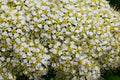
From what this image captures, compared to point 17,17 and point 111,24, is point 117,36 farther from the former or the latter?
point 17,17

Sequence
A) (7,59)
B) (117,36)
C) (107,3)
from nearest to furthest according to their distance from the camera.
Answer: (7,59) < (117,36) < (107,3)

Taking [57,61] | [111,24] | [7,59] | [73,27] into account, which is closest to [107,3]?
[111,24]

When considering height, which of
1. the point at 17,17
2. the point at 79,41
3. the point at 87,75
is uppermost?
the point at 17,17

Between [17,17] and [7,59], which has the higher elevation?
[17,17]

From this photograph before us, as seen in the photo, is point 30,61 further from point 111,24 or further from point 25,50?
point 111,24

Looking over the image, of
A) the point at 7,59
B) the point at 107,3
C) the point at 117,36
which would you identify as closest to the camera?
the point at 7,59

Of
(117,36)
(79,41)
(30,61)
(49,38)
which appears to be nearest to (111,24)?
(117,36)

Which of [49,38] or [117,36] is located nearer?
[49,38]
